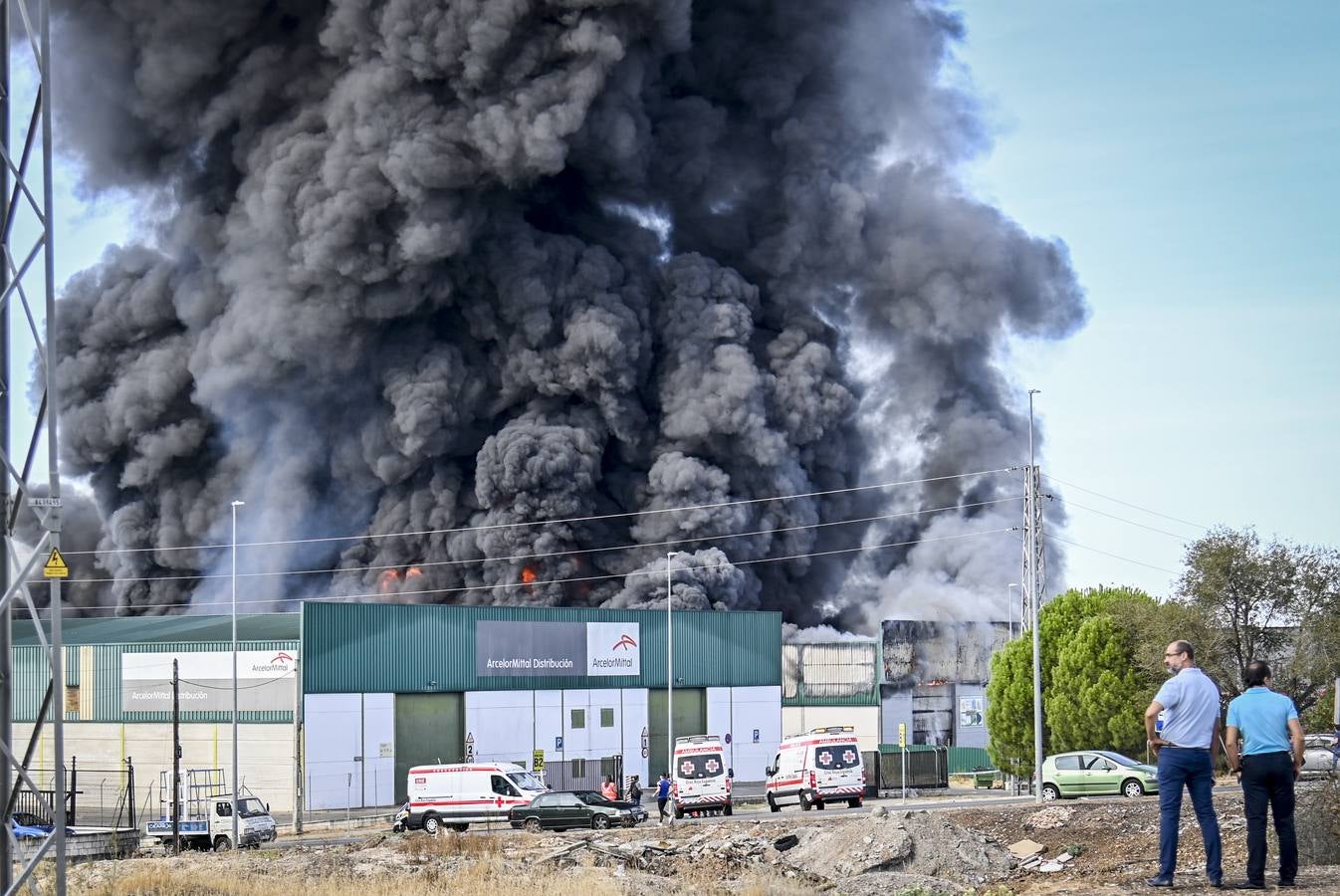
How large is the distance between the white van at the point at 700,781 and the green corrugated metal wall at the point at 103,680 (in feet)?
45.0

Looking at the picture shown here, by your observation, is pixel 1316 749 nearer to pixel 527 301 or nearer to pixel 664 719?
pixel 664 719

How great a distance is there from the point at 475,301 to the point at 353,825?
34683 mm

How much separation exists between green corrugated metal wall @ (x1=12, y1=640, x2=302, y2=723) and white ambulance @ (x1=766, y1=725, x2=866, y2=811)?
1724cm

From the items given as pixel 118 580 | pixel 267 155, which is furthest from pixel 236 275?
pixel 118 580

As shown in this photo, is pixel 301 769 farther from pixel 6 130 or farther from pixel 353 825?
pixel 6 130

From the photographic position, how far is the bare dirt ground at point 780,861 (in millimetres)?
18062

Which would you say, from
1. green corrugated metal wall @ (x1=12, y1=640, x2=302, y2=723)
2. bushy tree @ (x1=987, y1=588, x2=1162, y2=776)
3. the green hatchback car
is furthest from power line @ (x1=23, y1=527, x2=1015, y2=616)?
the green hatchback car

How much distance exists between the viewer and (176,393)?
78188mm

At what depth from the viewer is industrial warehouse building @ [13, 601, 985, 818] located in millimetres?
50875

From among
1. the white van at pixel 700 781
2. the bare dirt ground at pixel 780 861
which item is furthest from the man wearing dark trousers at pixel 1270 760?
the white van at pixel 700 781

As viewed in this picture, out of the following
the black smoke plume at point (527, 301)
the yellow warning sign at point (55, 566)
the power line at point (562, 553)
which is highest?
the black smoke plume at point (527, 301)

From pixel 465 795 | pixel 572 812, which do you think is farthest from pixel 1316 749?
pixel 465 795

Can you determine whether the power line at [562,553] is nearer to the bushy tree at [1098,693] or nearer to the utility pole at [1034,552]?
the bushy tree at [1098,693]

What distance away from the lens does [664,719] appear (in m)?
59.6
